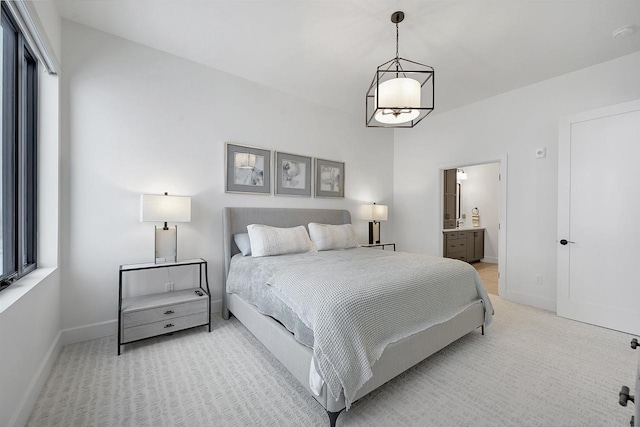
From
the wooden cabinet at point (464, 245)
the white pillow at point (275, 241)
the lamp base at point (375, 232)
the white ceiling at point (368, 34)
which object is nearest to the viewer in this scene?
the white ceiling at point (368, 34)

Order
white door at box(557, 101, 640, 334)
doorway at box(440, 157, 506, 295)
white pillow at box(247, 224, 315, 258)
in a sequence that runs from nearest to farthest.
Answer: white door at box(557, 101, 640, 334), white pillow at box(247, 224, 315, 258), doorway at box(440, 157, 506, 295)

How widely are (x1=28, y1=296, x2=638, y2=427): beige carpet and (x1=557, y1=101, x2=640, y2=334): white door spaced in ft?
1.38

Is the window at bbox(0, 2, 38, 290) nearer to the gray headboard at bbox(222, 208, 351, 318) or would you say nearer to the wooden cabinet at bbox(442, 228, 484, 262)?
the gray headboard at bbox(222, 208, 351, 318)

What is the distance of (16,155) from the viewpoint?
1760 mm

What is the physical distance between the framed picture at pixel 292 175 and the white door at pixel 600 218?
10.4 feet

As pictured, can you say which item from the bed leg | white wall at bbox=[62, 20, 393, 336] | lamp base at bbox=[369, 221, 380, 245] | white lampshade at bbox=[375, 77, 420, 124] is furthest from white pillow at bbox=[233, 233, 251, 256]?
lamp base at bbox=[369, 221, 380, 245]

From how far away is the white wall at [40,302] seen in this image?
4.39ft

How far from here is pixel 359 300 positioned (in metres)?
1.63

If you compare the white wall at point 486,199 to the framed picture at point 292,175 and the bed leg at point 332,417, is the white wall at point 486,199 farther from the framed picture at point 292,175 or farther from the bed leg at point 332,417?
the bed leg at point 332,417

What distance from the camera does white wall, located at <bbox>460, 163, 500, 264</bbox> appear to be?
6.31 metres

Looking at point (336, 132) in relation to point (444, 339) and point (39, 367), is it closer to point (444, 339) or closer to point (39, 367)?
point (444, 339)

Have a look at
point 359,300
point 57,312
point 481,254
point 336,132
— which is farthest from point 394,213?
point 57,312

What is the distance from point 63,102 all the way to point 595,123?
17.5 feet

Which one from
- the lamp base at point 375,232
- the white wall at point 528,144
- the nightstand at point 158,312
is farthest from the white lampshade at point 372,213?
the nightstand at point 158,312
